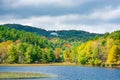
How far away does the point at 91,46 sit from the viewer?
639ft

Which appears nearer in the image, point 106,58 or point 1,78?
point 1,78

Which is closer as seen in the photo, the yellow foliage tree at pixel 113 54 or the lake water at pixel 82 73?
the lake water at pixel 82 73

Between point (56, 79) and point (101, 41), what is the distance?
115735 millimetres

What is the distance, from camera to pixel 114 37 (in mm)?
194500

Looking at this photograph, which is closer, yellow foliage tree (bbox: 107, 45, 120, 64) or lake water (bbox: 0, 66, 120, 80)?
lake water (bbox: 0, 66, 120, 80)

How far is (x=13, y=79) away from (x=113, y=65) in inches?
3913

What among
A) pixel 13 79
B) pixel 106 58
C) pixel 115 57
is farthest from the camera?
pixel 106 58

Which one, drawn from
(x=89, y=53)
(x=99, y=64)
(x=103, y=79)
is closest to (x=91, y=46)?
(x=89, y=53)

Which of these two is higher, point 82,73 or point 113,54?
point 113,54

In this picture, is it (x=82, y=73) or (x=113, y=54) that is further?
(x=113, y=54)

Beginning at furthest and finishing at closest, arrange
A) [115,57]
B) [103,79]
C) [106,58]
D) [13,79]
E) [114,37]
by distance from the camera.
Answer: [114,37] → [106,58] → [115,57] → [103,79] → [13,79]

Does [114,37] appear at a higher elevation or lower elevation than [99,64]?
higher

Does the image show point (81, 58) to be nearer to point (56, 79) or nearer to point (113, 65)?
point (113, 65)

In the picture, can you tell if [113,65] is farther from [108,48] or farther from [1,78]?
[1,78]
